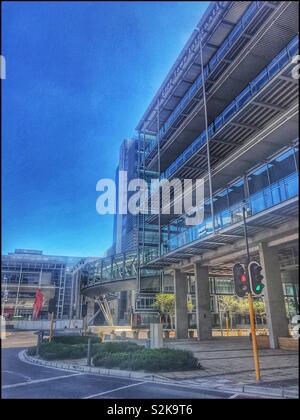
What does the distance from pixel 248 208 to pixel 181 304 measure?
43.5 ft

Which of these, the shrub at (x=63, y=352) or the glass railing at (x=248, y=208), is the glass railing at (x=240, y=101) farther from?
the shrub at (x=63, y=352)

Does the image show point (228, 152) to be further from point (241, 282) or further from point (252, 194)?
point (241, 282)

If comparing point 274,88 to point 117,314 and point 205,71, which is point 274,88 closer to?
point 205,71

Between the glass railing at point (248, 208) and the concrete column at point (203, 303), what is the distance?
3083mm

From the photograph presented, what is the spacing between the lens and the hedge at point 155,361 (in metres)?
7.95

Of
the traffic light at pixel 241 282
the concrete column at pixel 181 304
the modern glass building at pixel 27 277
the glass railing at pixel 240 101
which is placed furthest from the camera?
the concrete column at pixel 181 304

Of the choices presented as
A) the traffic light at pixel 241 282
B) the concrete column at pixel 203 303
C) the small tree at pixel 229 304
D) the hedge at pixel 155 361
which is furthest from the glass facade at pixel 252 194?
the small tree at pixel 229 304

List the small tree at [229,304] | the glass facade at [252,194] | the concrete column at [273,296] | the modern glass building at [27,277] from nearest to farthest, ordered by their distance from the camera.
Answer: the modern glass building at [27,277] < the glass facade at [252,194] < the concrete column at [273,296] < the small tree at [229,304]

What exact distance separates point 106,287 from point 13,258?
74.8 ft

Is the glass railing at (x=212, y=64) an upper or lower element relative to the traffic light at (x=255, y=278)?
upper

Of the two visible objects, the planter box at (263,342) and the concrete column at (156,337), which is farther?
the planter box at (263,342)

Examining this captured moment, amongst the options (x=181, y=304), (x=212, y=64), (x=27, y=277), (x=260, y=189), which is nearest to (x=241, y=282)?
(x=27, y=277)

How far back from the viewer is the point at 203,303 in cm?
2022

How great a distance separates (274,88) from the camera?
1192 centimetres
